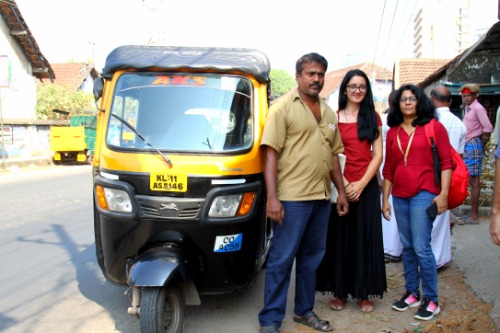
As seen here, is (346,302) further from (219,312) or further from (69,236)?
(69,236)

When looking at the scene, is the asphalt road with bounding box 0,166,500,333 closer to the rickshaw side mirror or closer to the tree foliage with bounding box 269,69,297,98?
the rickshaw side mirror

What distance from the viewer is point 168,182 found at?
3385 mm

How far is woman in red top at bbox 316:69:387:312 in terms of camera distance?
382cm

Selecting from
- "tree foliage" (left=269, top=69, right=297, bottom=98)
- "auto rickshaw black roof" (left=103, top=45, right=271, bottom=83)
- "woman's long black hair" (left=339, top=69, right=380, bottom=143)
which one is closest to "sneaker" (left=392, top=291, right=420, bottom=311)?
"woman's long black hair" (left=339, top=69, right=380, bottom=143)

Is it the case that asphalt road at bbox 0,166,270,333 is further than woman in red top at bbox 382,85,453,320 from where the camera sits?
Yes

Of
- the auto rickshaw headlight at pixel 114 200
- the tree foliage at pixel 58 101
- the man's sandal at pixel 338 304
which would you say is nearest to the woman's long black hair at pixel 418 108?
the man's sandal at pixel 338 304

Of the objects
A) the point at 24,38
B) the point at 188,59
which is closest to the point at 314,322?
the point at 188,59

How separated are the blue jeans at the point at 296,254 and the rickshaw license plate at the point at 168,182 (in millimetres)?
731

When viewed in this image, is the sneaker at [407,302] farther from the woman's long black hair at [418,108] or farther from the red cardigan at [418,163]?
the woman's long black hair at [418,108]

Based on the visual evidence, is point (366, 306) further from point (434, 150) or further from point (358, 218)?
point (434, 150)

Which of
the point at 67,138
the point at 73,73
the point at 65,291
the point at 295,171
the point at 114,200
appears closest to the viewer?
the point at 295,171

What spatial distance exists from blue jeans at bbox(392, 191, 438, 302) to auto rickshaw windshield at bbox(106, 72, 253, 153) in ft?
4.47

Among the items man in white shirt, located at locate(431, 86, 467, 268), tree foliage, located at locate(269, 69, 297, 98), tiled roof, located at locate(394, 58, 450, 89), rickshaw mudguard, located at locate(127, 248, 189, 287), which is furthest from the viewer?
tree foliage, located at locate(269, 69, 297, 98)

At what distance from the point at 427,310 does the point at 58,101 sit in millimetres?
25674
